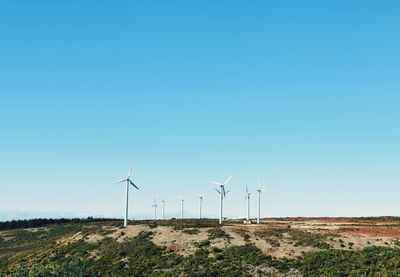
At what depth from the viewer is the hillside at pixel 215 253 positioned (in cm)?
6938

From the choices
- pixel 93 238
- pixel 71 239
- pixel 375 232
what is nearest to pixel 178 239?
pixel 93 238

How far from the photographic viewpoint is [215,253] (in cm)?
7631

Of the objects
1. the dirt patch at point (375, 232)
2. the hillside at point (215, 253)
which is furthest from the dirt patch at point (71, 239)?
the dirt patch at point (375, 232)

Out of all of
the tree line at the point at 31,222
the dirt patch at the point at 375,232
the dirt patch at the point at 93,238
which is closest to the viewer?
the dirt patch at the point at 375,232

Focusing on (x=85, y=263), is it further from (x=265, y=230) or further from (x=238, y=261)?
(x=265, y=230)

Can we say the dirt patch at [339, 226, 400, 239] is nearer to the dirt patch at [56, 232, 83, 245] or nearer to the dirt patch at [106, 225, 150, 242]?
the dirt patch at [106, 225, 150, 242]

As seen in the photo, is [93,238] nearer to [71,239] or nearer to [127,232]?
[71,239]

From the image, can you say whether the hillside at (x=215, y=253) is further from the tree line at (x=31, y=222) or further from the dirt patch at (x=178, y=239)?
the tree line at (x=31, y=222)

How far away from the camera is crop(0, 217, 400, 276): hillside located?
228 ft

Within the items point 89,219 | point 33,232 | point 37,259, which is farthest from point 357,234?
point 89,219

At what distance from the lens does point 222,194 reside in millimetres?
114500

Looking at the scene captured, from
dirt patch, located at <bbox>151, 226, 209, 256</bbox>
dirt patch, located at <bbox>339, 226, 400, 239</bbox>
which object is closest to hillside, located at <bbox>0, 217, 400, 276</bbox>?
dirt patch, located at <bbox>151, 226, 209, 256</bbox>

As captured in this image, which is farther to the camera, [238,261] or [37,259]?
[37,259]

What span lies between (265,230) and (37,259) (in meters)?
38.3
